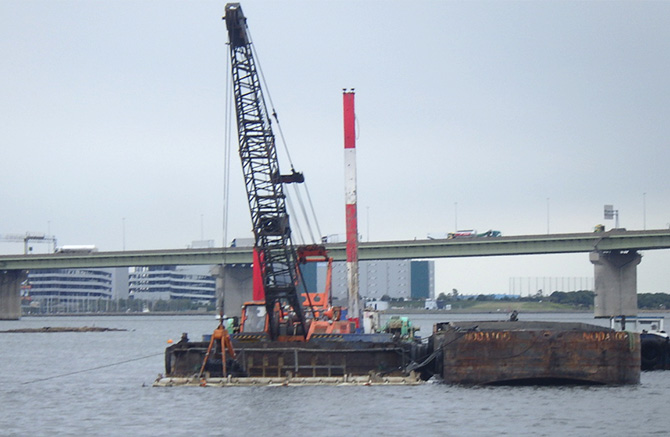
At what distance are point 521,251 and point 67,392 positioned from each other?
105893 millimetres

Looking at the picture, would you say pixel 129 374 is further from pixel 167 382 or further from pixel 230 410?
pixel 230 410

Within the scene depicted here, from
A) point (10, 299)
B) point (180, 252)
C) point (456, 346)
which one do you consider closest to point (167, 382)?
point (456, 346)

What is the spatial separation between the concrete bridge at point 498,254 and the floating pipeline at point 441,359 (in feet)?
314

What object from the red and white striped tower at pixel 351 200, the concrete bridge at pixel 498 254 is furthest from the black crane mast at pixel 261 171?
the concrete bridge at pixel 498 254

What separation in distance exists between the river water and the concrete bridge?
94516mm

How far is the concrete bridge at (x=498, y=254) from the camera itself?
152 meters

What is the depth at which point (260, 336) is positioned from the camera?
5547 cm

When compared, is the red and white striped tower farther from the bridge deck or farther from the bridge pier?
the bridge pier

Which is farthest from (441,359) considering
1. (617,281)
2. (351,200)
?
(617,281)

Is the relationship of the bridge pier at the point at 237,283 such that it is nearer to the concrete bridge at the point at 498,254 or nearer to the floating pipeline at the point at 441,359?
the concrete bridge at the point at 498,254

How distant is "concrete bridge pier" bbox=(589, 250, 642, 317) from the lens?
159 m

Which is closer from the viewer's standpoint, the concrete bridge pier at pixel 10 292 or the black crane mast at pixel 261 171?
the black crane mast at pixel 261 171

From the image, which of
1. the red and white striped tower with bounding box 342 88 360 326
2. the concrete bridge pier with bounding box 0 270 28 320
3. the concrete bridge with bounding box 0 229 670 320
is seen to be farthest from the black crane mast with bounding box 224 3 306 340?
the concrete bridge pier with bounding box 0 270 28 320

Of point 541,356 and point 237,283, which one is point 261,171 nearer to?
point 541,356
